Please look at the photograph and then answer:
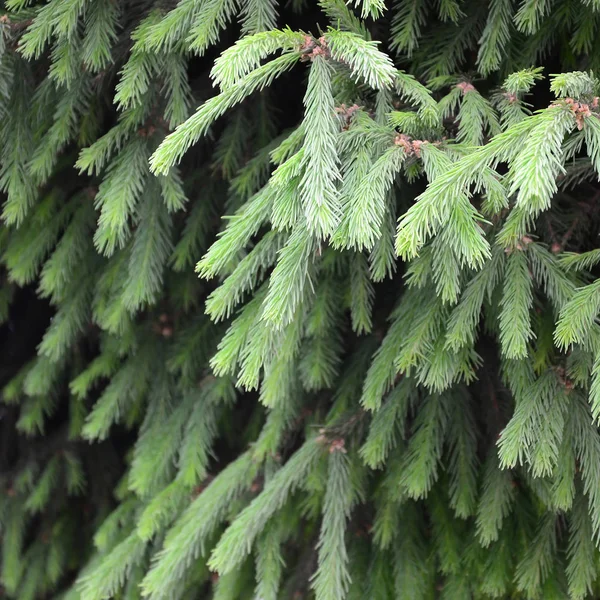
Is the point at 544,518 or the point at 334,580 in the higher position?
the point at 334,580

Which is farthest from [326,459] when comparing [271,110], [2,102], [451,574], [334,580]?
[2,102]

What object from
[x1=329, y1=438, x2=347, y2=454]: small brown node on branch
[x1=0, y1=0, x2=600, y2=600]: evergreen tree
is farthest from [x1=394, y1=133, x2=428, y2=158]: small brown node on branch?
[x1=329, y1=438, x2=347, y2=454]: small brown node on branch

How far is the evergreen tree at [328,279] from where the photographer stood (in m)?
1.15

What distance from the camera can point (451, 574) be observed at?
1.70m

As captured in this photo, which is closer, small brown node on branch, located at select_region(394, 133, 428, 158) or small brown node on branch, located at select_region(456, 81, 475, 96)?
small brown node on branch, located at select_region(394, 133, 428, 158)

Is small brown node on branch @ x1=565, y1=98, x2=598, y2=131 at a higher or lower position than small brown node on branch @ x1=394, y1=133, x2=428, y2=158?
lower

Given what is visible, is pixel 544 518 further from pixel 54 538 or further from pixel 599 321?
pixel 54 538

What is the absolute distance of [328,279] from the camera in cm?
170

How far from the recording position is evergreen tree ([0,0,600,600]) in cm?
115

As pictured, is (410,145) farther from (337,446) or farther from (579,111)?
(337,446)

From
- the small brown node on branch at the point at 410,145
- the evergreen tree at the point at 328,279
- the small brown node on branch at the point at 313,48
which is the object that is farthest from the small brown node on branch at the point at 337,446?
the small brown node on branch at the point at 313,48

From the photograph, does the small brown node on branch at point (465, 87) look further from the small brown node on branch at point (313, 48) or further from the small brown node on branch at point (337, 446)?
the small brown node on branch at point (337, 446)

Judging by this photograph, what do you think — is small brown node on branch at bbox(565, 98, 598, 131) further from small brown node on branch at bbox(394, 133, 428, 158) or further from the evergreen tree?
small brown node on branch at bbox(394, 133, 428, 158)

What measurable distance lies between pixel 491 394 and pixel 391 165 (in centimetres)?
84
